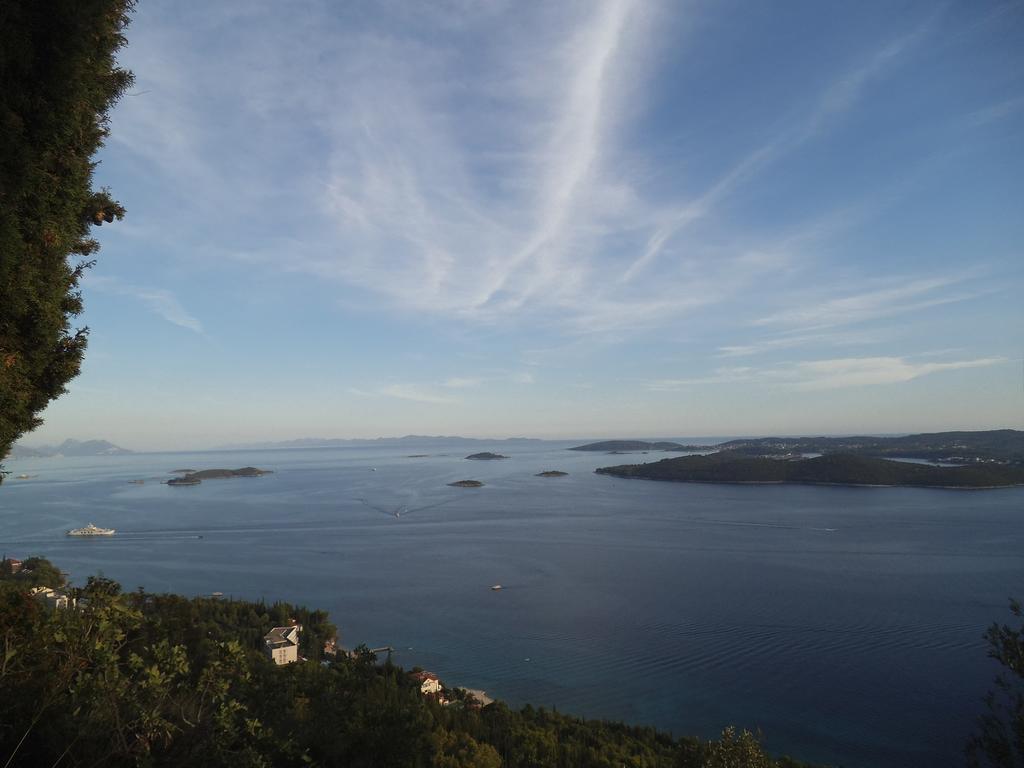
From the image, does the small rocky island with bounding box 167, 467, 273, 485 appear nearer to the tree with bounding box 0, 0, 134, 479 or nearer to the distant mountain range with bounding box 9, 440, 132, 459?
the tree with bounding box 0, 0, 134, 479

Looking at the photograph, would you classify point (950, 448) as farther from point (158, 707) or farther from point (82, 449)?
point (82, 449)

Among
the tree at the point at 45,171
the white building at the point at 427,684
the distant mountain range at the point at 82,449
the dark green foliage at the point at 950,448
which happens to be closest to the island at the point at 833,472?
the dark green foliage at the point at 950,448

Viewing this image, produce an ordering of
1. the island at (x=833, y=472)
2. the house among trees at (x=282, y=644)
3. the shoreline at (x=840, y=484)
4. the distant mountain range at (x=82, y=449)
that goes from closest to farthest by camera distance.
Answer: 1. the house among trees at (x=282, y=644)
2. the shoreline at (x=840, y=484)
3. the island at (x=833, y=472)
4. the distant mountain range at (x=82, y=449)

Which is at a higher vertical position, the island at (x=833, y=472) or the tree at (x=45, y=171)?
the tree at (x=45, y=171)

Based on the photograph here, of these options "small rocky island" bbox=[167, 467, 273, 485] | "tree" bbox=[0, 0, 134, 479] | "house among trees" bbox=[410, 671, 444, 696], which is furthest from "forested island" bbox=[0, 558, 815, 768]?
"small rocky island" bbox=[167, 467, 273, 485]

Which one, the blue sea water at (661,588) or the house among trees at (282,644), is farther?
the house among trees at (282,644)

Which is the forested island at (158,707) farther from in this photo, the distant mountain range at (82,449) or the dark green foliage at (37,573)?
the distant mountain range at (82,449)

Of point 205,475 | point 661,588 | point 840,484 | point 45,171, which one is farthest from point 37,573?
point 205,475

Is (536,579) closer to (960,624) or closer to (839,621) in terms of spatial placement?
(839,621)
